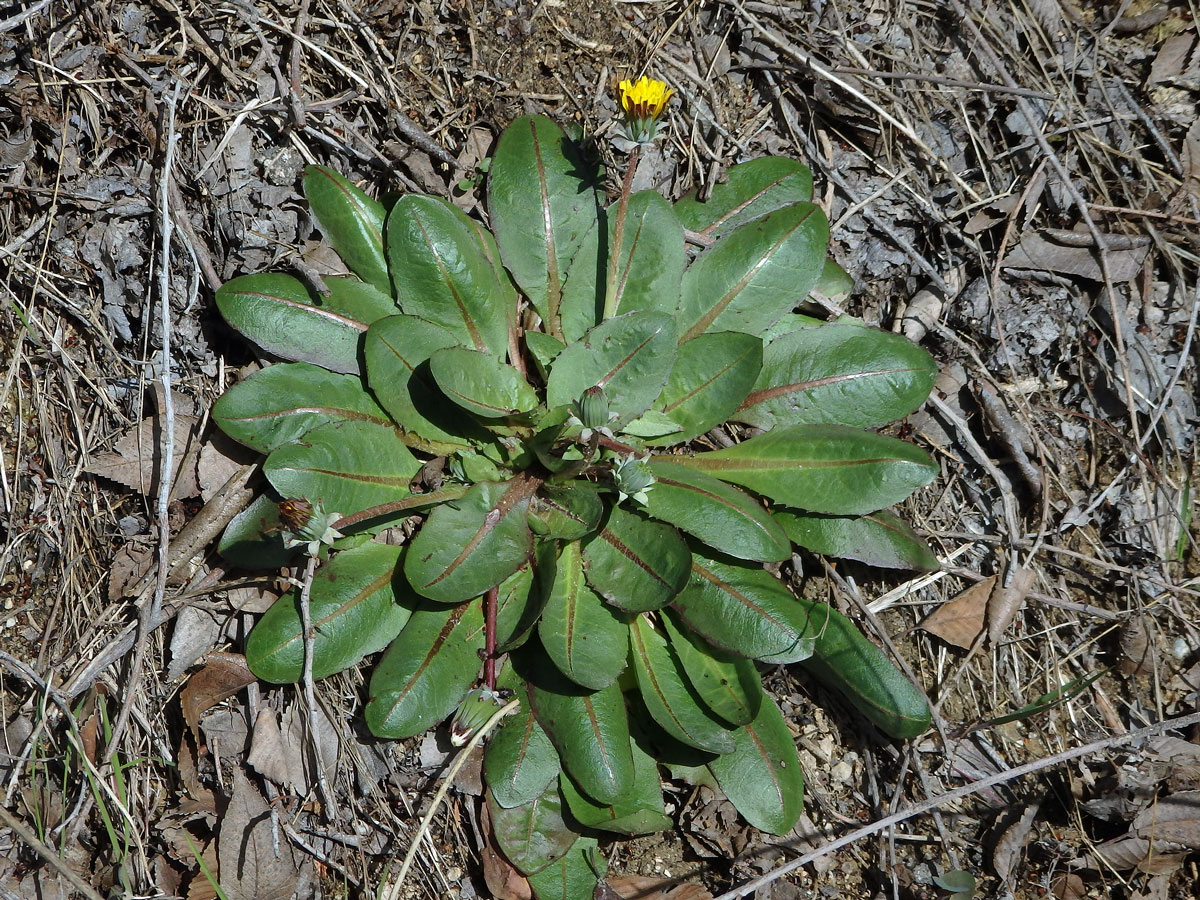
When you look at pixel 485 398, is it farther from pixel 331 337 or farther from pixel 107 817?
pixel 107 817

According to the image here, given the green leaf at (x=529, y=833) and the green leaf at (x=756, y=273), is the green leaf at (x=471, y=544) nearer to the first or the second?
the green leaf at (x=529, y=833)

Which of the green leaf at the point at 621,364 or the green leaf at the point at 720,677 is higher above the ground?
the green leaf at the point at 621,364

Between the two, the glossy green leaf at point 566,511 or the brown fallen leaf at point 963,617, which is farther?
the brown fallen leaf at point 963,617

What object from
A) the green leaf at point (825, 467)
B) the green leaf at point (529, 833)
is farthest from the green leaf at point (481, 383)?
the green leaf at point (529, 833)

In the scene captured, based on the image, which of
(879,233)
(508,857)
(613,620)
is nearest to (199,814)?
(508,857)

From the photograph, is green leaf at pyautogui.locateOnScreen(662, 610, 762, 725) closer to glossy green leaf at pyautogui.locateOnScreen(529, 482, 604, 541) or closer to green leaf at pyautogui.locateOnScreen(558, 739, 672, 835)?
green leaf at pyautogui.locateOnScreen(558, 739, 672, 835)

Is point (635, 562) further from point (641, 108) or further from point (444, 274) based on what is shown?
point (641, 108)

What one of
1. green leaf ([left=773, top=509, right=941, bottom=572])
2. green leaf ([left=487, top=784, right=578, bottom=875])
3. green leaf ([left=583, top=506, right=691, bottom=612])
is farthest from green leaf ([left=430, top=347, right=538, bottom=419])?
green leaf ([left=487, top=784, right=578, bottom=875])
